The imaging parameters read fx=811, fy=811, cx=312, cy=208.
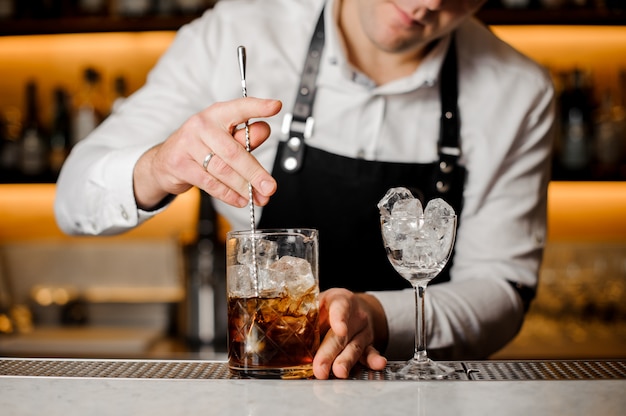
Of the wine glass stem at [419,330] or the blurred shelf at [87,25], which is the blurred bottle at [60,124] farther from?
the wine glass stem at [419,330]

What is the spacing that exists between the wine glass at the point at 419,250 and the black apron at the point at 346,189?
2.08ft

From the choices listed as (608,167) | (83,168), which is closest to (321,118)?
(83,168)

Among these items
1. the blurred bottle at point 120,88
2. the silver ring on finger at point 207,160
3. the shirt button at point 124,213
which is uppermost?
the blurred bottle at point 120,88

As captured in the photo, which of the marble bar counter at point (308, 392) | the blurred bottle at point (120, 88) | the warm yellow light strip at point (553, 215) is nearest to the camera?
the marble bar counter at point (308, 392)

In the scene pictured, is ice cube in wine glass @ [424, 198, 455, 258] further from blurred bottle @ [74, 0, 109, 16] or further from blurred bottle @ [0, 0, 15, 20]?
blurred bottle @ [0, 0, 15, 20]

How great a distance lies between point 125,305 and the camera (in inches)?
114

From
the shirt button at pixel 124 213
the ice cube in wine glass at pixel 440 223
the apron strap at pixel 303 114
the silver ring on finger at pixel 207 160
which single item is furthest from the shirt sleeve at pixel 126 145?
the ice cube in wine glass at pixel 440 223

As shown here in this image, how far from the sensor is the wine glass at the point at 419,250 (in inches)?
39.3

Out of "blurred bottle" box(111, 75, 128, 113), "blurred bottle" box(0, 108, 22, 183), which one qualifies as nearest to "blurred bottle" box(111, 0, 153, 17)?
"blurred bottle" box(111, 75, 128, 113)

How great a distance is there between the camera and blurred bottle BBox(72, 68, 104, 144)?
280 cm

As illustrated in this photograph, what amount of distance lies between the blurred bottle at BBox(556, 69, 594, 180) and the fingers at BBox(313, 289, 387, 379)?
1.75 m

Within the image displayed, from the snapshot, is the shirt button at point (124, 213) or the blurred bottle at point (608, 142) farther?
the blurred bottle at point (608, 142)

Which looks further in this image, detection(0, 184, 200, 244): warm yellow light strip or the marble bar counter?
detection(0, 184, 200, 244): warm yellow light strip

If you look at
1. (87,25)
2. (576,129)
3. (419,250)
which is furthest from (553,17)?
(419,250)
